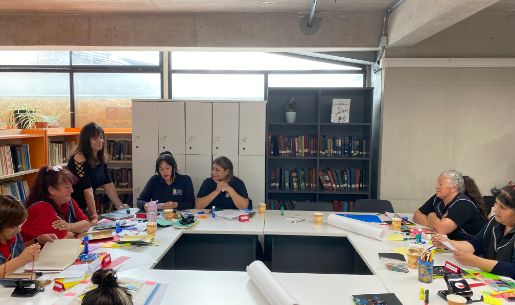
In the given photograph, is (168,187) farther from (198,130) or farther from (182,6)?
(182,6)

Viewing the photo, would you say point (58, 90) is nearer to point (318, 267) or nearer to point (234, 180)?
point (234, 180)

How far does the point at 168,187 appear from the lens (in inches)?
166

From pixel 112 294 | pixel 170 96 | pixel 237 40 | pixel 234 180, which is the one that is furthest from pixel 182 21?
pixel 112 294

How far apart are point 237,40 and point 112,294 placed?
4.21m

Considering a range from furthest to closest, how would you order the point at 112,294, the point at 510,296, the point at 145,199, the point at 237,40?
1. the point at 237,40
2. the point at 145,199
3. the point at 510,296
4. the point at 112,294

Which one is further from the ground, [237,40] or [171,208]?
[237,40]

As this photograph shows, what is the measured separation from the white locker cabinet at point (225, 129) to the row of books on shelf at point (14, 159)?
7.56 feet

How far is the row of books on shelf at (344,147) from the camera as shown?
5.37m

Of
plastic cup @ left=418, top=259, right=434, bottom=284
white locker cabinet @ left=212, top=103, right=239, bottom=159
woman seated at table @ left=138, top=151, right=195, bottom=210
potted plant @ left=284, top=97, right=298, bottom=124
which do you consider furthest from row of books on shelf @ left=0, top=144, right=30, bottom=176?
plastic cup @ left=418, top=259, right=434, bottom=284

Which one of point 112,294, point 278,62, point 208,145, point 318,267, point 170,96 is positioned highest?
point 278,62

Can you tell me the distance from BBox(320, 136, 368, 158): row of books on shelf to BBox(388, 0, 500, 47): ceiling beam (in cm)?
135

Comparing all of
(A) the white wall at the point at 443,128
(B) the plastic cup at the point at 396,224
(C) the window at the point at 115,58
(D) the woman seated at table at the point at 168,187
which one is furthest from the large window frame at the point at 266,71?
(B) the plastic cup at the point at 396,224

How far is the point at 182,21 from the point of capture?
16.5 ft

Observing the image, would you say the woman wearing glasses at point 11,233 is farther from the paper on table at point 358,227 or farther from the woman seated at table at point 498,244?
the woman seated at table at point 498,244
